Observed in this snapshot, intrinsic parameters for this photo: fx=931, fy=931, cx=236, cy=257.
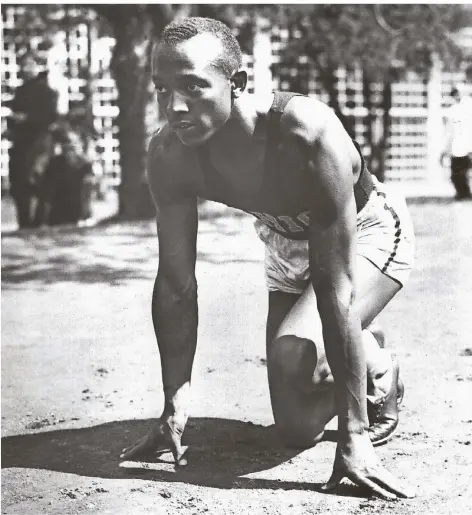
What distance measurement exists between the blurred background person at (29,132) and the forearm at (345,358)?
4.62m

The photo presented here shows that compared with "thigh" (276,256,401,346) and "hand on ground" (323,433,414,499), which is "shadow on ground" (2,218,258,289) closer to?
"thigh" (276,256,401,346)

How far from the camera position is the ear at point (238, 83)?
197 centimetres

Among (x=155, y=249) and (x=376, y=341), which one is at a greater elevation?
(x=376, y=341)

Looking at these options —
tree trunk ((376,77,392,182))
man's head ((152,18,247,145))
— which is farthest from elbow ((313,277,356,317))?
tree trunk ((376,77,392,182))

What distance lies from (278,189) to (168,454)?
27.7 inches

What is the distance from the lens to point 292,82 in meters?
8.04

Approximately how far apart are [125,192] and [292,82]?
277cm

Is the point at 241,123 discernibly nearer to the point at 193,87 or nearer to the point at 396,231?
the point at 193,87

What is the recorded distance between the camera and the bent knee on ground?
2.21 metres

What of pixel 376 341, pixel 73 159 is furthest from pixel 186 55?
pixel 73 159

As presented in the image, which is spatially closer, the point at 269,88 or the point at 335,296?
the point at 335,296

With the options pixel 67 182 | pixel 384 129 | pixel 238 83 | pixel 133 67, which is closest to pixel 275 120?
pixel 238 83

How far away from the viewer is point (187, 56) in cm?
187

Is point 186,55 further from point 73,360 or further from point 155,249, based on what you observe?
point 155,249
